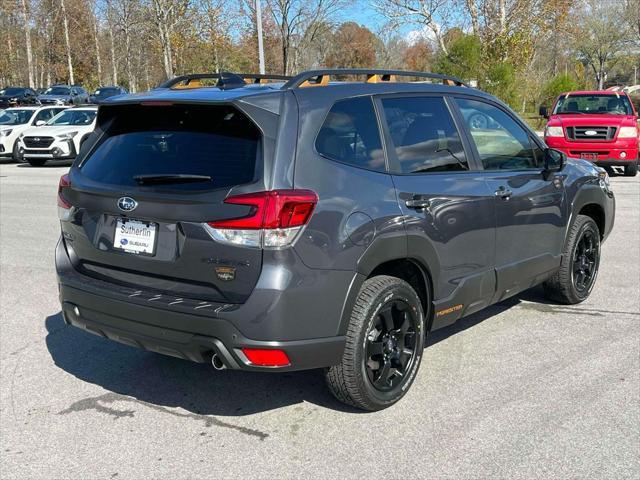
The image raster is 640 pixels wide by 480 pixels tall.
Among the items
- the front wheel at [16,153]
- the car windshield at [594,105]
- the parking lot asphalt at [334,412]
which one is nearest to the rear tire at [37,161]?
the front wheel at [16,153]

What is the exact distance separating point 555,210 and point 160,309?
320 cm

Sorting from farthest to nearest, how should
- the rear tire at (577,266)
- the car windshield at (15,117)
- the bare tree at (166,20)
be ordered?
the bare tree at (166,20), the car windshield at (15,117), the rear tire at (577,266)

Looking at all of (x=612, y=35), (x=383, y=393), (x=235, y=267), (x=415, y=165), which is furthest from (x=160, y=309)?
(x=612, y=35)

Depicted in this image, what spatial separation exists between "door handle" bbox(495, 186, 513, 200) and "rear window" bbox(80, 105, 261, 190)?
6.31 feet

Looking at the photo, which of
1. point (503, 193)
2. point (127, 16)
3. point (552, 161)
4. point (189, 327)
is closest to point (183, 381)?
point (189, 327)

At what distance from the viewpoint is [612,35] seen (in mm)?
57562

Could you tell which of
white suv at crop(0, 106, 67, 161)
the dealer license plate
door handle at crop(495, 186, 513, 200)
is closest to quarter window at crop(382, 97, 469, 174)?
door handle at crop(495, 186, 513, 200)

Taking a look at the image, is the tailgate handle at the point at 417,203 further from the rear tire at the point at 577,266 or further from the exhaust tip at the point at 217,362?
the rear tire at the point at 577,266

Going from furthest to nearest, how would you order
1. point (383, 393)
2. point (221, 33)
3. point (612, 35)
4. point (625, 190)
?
point (612, 35), point (221, 33), point (625, 190), point (383, 393)

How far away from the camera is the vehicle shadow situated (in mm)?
4000

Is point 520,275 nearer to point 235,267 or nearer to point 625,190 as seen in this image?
point 235,267

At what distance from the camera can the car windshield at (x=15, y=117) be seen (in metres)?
22.0

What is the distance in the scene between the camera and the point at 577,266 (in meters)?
5.76

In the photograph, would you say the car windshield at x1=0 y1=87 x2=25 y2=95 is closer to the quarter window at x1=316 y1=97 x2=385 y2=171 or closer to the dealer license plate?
the dealer license plate
